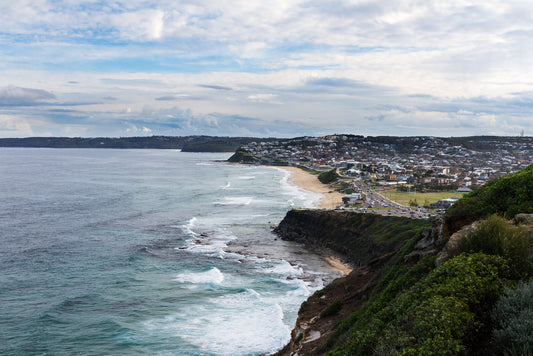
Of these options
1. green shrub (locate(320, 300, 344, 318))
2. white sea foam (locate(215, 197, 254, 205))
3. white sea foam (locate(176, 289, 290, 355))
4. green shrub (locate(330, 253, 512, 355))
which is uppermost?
green shrub (locate(330, 253, 512, 355))

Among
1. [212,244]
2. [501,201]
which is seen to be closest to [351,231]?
[212,244]

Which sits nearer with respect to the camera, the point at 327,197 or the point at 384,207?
the point at 384,207

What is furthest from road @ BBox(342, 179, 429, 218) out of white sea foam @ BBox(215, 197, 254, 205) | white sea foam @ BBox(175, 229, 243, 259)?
white sea foam @ BBox(215, 197, 254, 205)

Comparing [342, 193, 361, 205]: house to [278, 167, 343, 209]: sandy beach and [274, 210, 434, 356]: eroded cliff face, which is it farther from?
[274, 210, 434, 356]: eroded cliff face

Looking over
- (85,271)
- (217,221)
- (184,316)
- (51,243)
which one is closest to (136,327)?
(184,316)

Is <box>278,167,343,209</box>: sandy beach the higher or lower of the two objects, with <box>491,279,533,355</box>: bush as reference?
lower

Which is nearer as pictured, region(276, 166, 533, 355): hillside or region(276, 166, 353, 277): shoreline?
region(276, 166, 533, 355): hillside

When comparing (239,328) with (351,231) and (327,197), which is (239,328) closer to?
(351,231)
